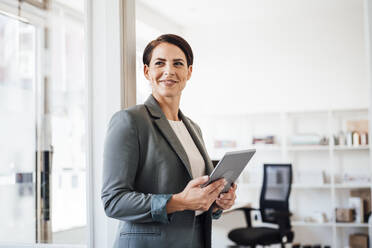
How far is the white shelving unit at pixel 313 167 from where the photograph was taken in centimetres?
549

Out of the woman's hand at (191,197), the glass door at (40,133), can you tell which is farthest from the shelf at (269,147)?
the woman's hand at (191,197)

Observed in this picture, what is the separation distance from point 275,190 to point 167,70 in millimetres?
3511

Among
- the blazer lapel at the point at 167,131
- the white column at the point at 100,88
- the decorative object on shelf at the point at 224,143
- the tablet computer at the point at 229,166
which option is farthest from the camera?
the decorative object on shelf at the point at 224,143

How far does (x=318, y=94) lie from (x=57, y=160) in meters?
3.86

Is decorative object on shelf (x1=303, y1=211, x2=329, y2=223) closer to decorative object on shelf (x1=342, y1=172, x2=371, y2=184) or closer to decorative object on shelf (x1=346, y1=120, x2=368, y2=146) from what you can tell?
decorative object on shelf (x1=342, y1=172, x2=371, y2=184)

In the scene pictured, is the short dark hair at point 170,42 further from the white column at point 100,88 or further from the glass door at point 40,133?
the glass door at point 40,133

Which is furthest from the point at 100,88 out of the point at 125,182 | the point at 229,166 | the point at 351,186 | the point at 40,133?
the point at 351,186

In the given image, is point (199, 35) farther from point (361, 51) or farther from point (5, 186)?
point (5, 186)

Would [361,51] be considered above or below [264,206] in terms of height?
above

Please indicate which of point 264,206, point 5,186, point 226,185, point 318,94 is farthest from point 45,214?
point 318,94

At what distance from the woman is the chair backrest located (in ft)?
10.6

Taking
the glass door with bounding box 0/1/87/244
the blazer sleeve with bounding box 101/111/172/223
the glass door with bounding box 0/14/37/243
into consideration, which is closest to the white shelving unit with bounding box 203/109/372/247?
the glass door with bounding box 0/1/87/244

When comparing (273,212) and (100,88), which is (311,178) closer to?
(273,212)

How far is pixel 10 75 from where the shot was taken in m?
2.67
